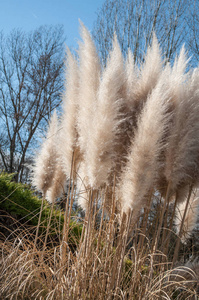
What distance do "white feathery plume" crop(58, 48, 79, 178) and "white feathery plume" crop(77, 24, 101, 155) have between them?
0.29 ft

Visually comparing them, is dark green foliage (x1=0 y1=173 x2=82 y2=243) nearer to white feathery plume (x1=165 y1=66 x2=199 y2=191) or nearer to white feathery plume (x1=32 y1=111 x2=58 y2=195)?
white feathery plume (x1=32 y1=111 x2=58 y2=195)

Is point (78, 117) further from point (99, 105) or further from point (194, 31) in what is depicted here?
point (194, 31)

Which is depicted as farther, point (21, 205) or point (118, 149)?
point (21, 205)

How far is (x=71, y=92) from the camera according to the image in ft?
7.04

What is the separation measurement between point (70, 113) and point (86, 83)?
10.1 inches

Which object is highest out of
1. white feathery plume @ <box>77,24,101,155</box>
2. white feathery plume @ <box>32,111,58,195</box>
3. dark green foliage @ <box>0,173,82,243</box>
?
white feathery plume @ <box>77,24,101,155</box>

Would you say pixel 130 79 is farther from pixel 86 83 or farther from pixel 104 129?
pixel 104 129

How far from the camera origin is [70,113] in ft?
6.91

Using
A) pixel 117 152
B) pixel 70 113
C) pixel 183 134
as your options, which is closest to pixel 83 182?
pixel 117 152

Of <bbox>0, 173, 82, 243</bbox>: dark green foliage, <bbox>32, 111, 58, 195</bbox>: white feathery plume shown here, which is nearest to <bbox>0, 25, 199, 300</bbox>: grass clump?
<bbox>32, 111, 58, 195</bbox>: white feathery plume

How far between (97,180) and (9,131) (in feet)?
41.6

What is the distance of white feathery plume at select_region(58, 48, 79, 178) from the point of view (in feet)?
6.90

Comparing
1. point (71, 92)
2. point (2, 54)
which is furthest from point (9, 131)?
point (71, 92)

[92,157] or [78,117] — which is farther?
[78,117]
